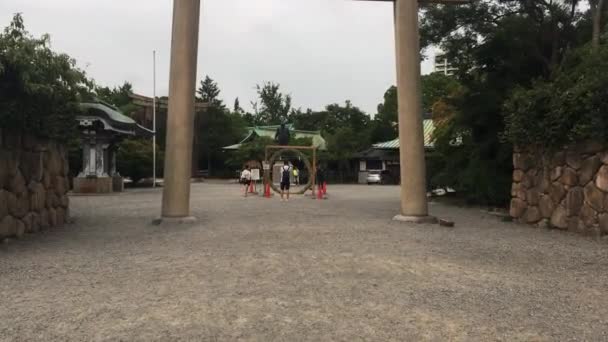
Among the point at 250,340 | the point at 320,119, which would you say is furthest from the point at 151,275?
the point at 320,119

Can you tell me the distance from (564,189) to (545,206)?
0.71 meters

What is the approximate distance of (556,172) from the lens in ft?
29.0

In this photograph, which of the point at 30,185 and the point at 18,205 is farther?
the point at 30,185

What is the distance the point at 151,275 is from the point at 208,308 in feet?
4.61

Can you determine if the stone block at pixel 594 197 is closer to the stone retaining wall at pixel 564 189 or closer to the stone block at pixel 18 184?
the stone retaining wall at pixel 564 189

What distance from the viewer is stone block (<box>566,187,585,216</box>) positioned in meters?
8.07

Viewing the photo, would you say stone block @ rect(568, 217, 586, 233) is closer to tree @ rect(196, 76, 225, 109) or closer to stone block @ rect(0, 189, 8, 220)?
stone block @ rect(0, 189, 8, 220)

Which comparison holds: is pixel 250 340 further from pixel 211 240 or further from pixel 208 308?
pixel 211 240

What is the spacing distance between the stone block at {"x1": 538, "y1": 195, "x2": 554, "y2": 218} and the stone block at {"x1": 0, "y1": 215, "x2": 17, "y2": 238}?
9.00 metres

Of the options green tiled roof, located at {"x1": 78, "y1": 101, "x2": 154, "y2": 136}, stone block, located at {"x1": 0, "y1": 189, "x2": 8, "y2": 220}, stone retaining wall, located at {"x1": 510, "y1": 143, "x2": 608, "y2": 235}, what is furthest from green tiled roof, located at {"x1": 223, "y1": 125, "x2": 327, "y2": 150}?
stone block, located at {"x1": 0, "y1": 189, "x2": 8, "y2": 220}

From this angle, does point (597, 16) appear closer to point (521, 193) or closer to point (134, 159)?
point (521, 193)

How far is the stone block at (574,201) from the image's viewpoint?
26.5 feet

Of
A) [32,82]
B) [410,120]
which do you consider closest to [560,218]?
[410,120]

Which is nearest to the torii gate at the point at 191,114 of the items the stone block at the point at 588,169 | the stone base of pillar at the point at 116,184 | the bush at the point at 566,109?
the bush at the point at 566,109
